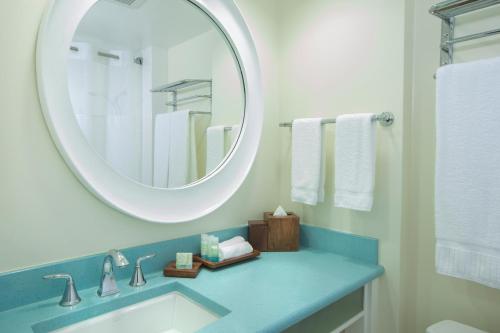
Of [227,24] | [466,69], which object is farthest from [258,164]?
[466,69]

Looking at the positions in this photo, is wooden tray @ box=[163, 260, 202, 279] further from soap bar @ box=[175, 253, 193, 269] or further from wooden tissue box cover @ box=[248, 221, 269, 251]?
wooden tissue box cover @ box=[248, 221, 269, 251]

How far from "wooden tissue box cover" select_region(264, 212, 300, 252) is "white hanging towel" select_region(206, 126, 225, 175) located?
38 centimetres

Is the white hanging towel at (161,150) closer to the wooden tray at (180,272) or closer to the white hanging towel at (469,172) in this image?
the wooden tray at (180,272)

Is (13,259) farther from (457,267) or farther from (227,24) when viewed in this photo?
(457,267)

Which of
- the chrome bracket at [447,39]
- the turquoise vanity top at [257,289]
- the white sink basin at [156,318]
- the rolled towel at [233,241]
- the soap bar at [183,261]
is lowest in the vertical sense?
the white sink basin at [156,318]

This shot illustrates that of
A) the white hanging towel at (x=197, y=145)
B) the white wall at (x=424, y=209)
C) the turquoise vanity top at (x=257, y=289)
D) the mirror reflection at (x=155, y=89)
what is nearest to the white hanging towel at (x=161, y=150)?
the mirror reflection at (x=155, y=89)

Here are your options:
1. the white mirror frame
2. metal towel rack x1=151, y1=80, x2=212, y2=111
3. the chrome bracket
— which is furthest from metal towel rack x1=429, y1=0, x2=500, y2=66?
metal towel rack x1=151, y1=80, x2=212, y2=111

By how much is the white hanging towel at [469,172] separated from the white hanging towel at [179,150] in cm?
92

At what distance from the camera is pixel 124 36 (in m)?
1.16

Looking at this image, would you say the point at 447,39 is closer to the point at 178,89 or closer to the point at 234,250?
the point at 178,89

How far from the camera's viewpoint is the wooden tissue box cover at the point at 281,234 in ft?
4.99

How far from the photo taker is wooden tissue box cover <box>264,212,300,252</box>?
1.52 metres

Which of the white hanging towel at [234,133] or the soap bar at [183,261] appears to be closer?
the soap bar at [183,261]

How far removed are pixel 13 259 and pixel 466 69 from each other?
59.5 inches
